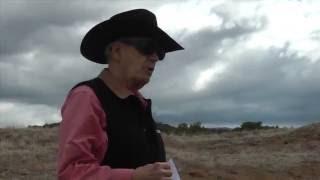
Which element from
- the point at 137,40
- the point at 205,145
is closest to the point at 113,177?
the point at 137,40

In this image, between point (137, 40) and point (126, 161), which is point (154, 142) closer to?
point (126, 161)

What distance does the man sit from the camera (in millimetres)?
2322

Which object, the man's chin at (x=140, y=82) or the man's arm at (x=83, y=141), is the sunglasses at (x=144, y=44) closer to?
the man's chin at (x=140, y=82)

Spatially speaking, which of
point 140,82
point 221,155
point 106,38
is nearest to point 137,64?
point 140,82

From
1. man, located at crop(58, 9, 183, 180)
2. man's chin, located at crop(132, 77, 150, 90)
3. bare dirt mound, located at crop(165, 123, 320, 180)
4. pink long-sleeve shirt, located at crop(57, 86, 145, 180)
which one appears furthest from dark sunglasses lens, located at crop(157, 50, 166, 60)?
bare dirt mound, located at crop(165, 123, 320, 180)

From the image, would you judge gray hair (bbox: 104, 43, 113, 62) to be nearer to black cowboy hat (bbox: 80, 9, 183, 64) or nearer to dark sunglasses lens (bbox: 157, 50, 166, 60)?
black cowboy hat (bbox: 80, 9, 183, 64)

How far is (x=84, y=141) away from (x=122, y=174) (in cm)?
16

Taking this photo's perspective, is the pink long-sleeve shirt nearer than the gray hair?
Yes

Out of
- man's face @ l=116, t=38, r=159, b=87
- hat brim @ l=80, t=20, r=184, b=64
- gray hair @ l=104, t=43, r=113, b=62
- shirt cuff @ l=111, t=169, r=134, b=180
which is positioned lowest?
shirt cuff @ l=111, t=169, r=134, b=180

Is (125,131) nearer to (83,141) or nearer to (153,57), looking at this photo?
(83,141)

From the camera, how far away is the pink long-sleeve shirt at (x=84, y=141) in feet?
7.58

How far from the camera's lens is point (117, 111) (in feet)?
8.10

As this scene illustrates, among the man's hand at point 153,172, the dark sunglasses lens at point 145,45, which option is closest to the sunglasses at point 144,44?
the dark sunglasses lens at point 145,45

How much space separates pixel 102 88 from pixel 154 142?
28 cm
